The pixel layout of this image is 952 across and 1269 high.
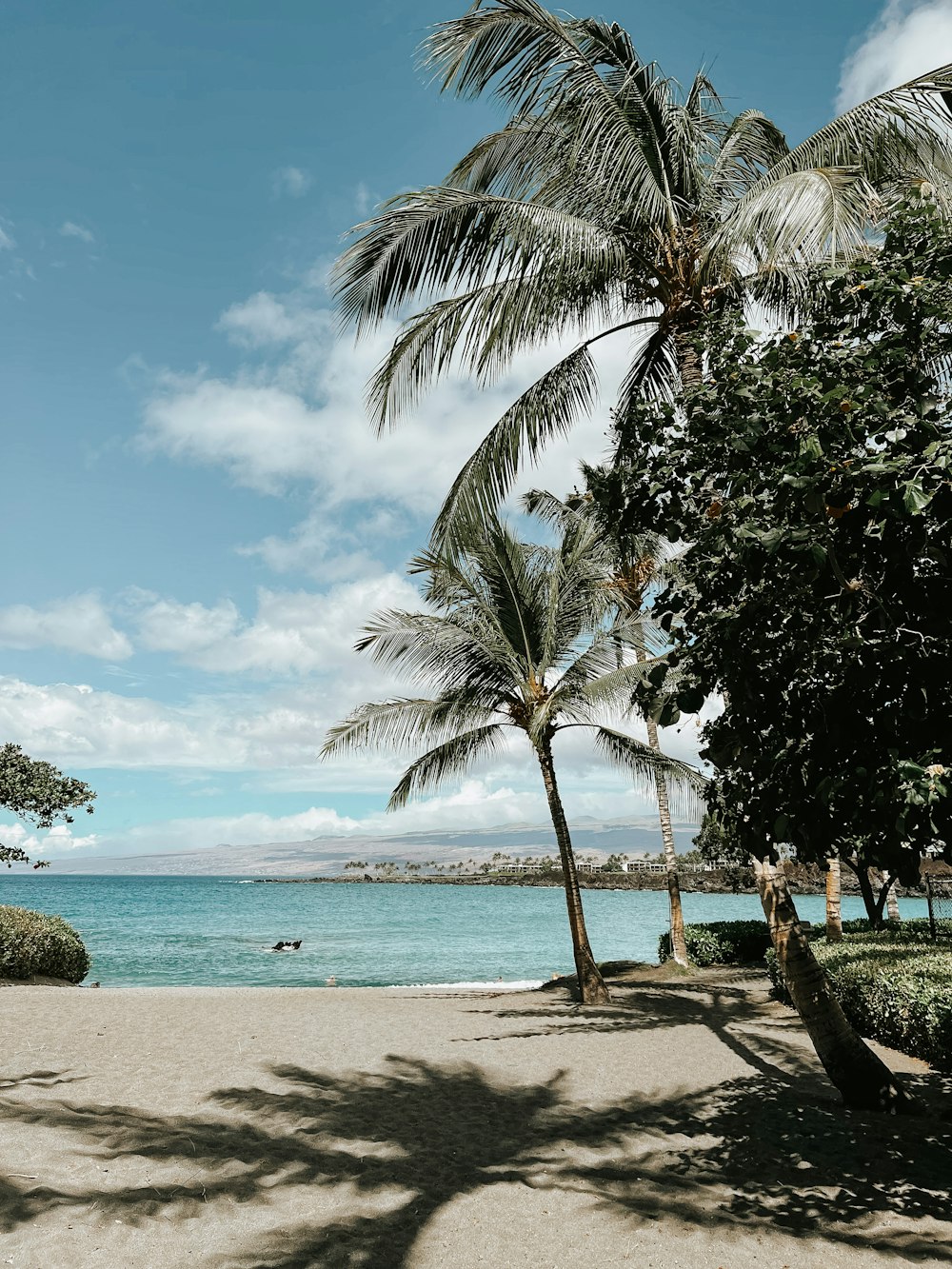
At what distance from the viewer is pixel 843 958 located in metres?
10.8

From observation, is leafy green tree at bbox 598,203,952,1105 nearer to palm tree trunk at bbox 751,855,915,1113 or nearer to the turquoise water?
palm tree trunk at bbox 751,855,915,1113

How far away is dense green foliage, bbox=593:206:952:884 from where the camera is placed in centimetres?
317

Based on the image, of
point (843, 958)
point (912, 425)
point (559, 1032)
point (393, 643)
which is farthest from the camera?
point (393, 643)

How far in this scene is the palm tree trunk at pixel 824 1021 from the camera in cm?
630

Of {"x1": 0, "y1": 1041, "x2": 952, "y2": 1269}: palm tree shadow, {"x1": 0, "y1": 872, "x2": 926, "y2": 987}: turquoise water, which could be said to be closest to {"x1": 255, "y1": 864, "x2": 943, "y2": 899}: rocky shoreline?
{"x1": 0, "y1": 872, "x2": 926, "y2": 987}: turquoise water

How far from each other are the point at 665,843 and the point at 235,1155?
1348 cm

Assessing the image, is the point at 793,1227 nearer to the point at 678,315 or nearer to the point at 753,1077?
the point at 753,1077

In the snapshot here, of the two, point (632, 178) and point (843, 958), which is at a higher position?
point (632, 178)

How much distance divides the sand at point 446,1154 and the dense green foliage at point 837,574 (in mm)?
2405

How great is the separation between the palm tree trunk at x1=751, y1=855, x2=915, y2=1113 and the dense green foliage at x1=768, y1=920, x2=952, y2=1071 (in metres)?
1.69

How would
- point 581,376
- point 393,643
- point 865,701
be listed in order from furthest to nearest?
point 393,643 < point 581,376 < point 865,701

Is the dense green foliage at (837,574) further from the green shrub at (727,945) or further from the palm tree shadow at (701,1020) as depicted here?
the green shrub at (727,945)

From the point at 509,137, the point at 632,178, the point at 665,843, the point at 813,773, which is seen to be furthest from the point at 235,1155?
the point at 665,843

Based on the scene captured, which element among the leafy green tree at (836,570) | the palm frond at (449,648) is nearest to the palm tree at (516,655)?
the palm frond at (449,648)
